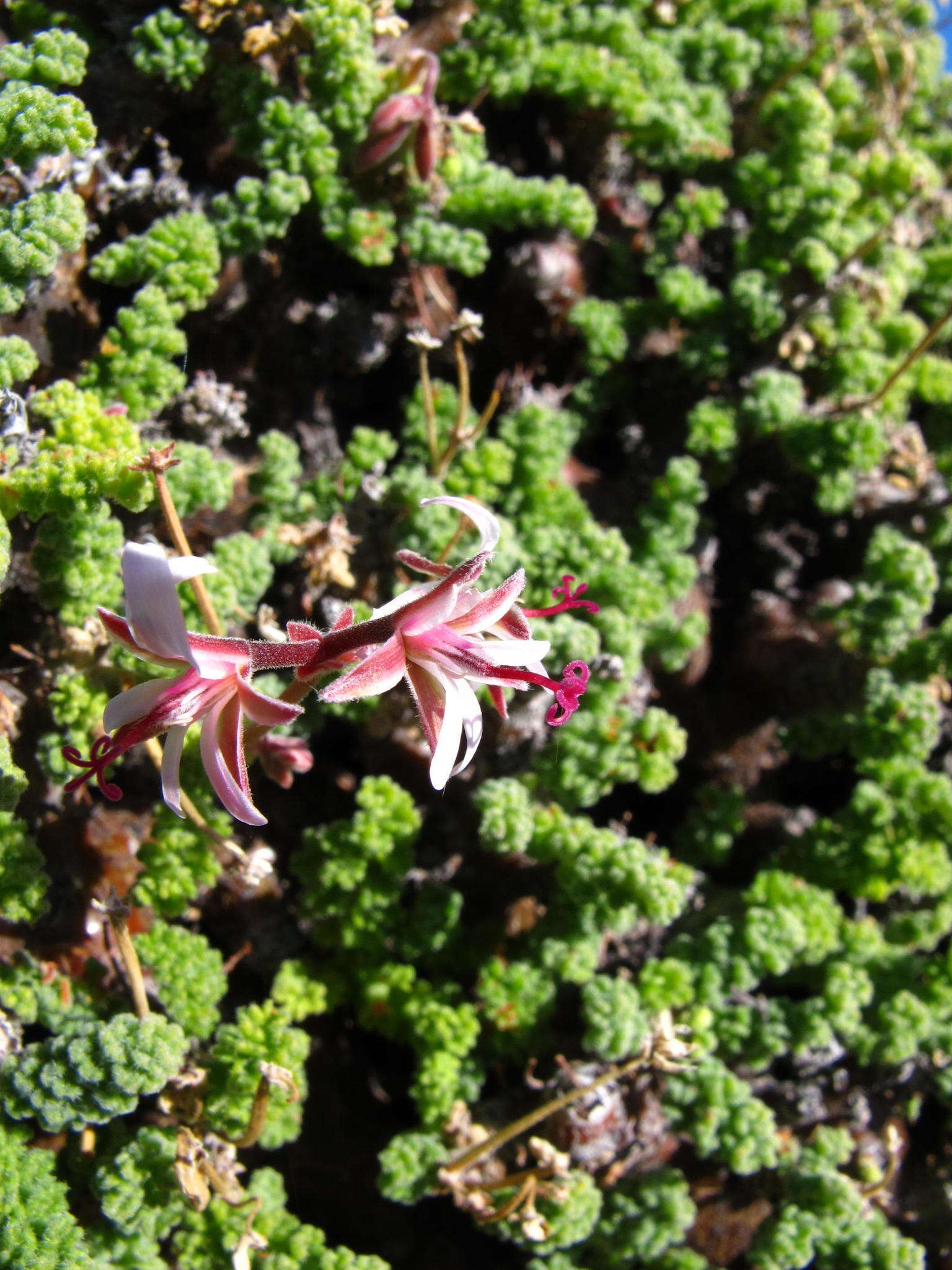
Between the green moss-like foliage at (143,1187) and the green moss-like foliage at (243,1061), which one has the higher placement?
the green moss-like foliage at (243,1061)

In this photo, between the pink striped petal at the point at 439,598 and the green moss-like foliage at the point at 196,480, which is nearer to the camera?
the pink striped petal at the point at 439,598

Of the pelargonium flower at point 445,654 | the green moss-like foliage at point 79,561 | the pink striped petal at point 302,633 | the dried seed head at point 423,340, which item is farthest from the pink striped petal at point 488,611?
the dried seed head at point 423,340

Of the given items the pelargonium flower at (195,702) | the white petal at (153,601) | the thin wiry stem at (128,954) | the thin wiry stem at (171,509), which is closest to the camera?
the white petal at (153,601)

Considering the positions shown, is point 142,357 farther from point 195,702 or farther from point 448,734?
point 448,734

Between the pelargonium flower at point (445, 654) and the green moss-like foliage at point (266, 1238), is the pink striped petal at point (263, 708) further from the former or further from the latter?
the green moss-like foliage at point (266, 1238)

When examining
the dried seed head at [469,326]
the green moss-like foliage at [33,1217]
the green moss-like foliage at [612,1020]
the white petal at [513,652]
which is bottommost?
the green moss-like foliage at [33,1217]

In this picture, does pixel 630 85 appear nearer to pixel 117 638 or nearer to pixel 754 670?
pixel 754 670

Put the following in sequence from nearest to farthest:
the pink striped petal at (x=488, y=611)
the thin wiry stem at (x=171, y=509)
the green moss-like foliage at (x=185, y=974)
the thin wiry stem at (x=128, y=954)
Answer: the pink striped petal at (x=488, y=611) → the thin wiry stem at (x=171, y=509) → the thin wiry stem at (x=128, y=954) → the green moss-like foliage at (x=185, y=974)
